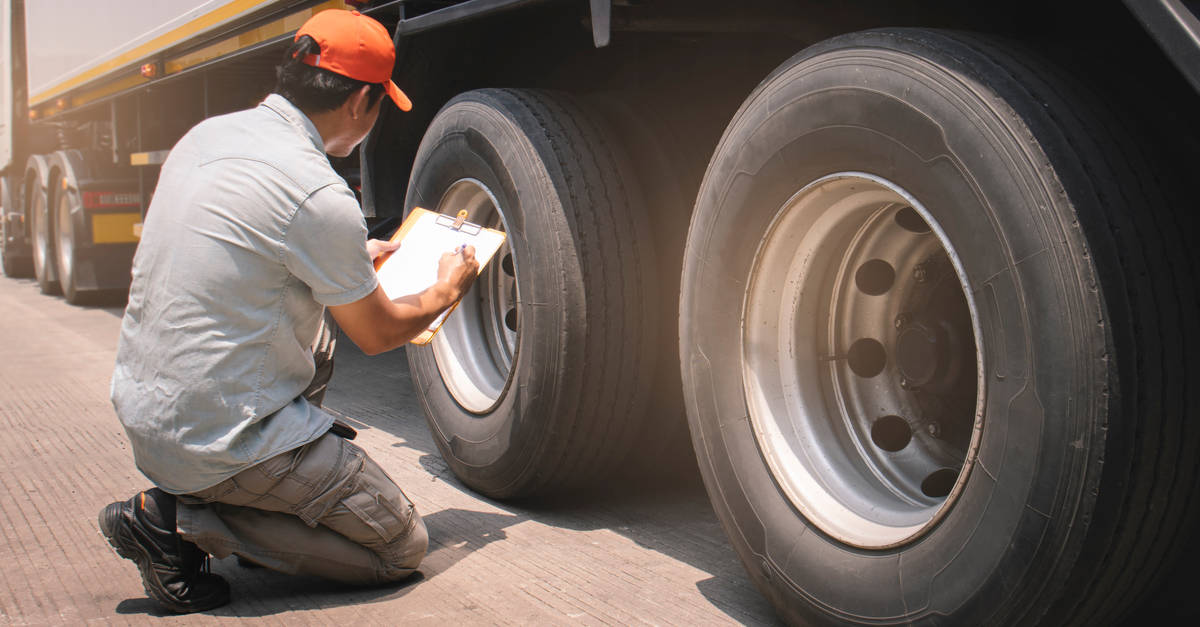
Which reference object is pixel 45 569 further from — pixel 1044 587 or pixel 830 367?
pixel 1044 587

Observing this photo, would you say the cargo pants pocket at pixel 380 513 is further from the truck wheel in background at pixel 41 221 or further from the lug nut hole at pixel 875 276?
the truck wheel in background at pixel 41 221

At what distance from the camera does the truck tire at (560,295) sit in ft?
10.4

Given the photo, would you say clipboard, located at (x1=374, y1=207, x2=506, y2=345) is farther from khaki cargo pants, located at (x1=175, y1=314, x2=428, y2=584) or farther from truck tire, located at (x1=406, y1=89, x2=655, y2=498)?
khaki cargo pants, located at (x1=175, y1=314, x2=428, y2=584)

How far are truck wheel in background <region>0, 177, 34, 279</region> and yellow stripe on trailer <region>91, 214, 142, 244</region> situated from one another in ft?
10.3

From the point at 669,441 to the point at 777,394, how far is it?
1001mm

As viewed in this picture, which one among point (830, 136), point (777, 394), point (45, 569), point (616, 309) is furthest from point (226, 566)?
point (830, 136)

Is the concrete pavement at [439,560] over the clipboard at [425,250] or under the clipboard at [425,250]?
under

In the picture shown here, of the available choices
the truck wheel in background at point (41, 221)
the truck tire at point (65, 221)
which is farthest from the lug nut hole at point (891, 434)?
the truck wheel in background at point (41, 221)

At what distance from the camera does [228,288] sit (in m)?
2.64

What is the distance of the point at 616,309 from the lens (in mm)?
3184

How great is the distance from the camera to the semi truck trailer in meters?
1.77

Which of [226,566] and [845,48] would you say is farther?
[226,566]

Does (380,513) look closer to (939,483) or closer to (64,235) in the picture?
(939,483)

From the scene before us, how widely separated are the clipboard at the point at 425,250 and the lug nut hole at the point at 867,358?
109cm
